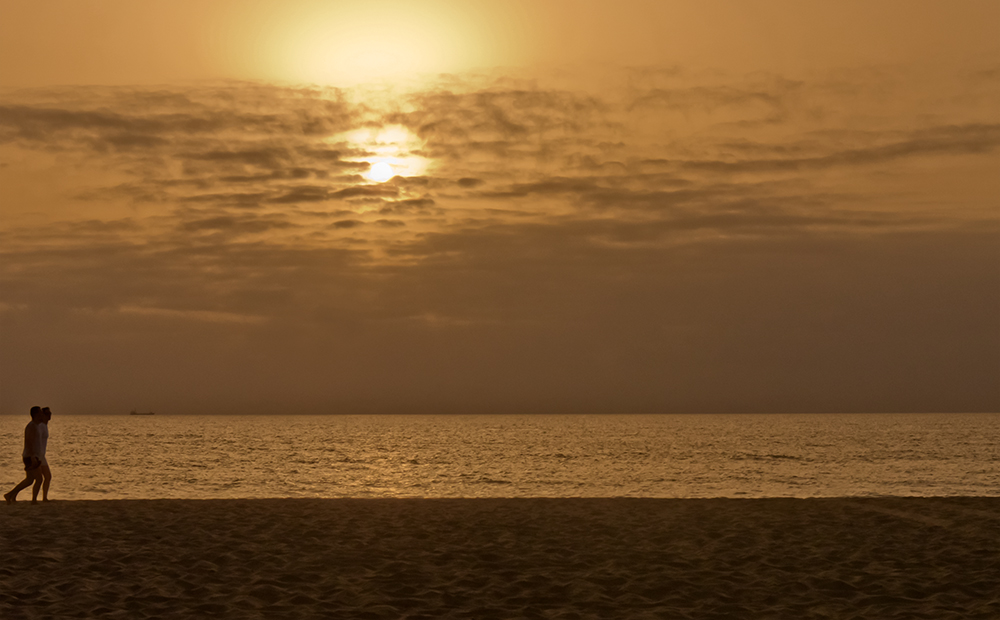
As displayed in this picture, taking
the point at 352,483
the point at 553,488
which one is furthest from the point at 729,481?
the point at 352,483

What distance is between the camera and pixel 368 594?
1160 cm

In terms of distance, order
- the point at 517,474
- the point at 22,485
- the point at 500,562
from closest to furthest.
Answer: the point at 500,562, the point at 22,485, the point at 517,474

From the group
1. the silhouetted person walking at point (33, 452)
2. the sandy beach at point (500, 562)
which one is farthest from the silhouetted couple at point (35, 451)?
the sandy beach at point (500, 562)

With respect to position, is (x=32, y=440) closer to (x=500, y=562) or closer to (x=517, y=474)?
(x=500, y=562)

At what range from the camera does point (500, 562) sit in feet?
44.2

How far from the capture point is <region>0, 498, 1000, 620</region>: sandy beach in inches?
434

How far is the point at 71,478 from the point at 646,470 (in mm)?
34643

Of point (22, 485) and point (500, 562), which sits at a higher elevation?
point (22, 485)

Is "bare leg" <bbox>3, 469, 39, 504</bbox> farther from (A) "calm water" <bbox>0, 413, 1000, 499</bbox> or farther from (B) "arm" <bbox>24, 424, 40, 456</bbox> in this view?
(A) "calm water" <bbox>0, 413, 1000, 499</bbox>

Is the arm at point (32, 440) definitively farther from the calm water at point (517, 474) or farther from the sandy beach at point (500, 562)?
the calm water at point (517, 474)

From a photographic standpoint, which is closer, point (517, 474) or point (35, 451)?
point (35, 451)

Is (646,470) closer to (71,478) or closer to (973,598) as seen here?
(71,478)

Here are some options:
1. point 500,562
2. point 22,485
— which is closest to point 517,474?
point 22,485

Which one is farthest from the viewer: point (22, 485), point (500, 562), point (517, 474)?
point (517, 474)
